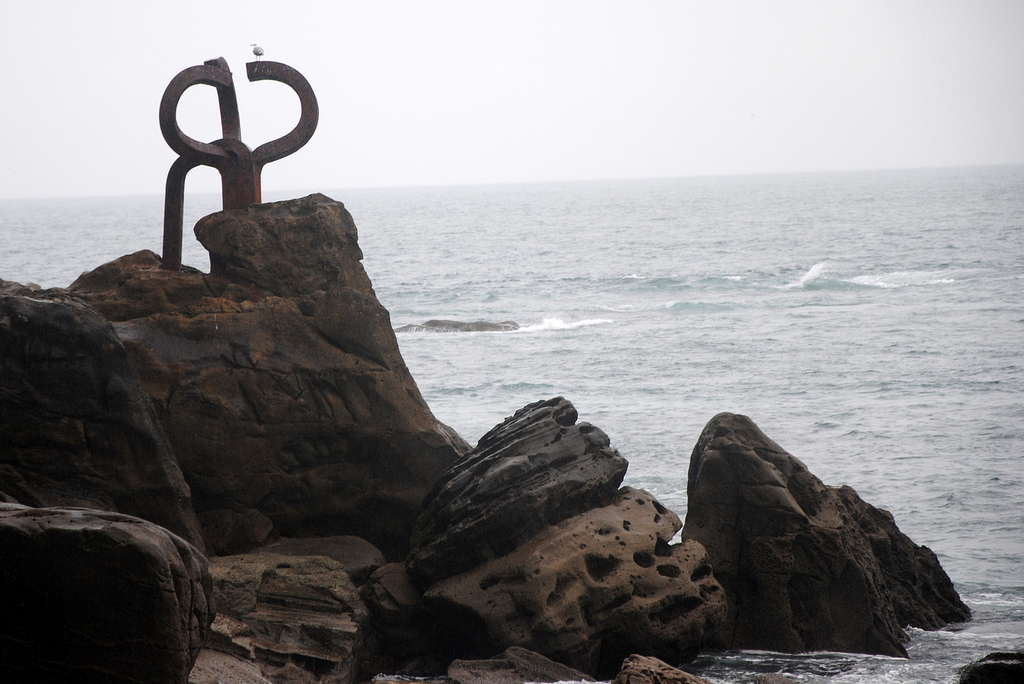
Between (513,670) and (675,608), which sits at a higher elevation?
(675,608)

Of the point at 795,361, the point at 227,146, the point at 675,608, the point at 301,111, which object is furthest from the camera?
the point at 795,361

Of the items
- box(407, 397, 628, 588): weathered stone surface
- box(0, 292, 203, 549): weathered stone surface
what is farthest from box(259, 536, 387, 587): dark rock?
box(0, 292, 203, 549): weathered stone surface

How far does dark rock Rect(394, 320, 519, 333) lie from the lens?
23.6 m

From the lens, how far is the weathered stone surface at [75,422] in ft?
17.3

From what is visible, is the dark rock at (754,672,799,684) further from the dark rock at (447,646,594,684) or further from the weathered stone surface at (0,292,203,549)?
the weathered stone surface at (0,292,203,549)

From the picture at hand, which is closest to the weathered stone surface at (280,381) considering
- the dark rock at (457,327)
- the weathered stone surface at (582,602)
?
the weathered stone surface at (582,602)

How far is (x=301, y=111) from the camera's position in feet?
24.6

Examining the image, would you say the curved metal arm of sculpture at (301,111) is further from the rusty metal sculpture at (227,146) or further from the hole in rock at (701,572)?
the hole in rock at (701,572)

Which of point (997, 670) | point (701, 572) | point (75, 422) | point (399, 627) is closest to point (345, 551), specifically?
point (399, 627)

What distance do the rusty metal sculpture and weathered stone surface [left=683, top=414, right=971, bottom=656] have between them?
14.1 ft

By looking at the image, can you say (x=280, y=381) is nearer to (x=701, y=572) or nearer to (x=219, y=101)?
(x=219, y=101)

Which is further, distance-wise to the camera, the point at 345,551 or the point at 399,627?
the point at 345,551

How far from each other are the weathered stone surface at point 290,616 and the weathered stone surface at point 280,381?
1.88 feet

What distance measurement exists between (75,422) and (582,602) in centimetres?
337
